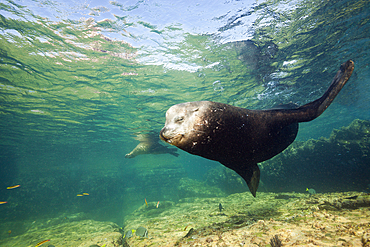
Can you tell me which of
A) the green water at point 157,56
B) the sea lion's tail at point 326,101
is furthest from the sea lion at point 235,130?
the green water at point 157,56

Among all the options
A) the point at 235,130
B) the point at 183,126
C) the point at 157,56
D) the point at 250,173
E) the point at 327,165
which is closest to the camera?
the point at 183,126

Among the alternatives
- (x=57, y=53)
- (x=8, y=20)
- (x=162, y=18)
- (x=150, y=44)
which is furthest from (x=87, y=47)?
(x=162, y=18)

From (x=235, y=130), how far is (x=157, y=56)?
941 cm

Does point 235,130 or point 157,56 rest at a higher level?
point 157,56

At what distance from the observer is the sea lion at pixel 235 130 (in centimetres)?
196

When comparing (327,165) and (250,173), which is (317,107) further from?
(327,165)

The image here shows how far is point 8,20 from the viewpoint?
710 cm

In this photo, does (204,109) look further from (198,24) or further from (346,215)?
(198,24)

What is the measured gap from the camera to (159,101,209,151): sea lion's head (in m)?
1.90

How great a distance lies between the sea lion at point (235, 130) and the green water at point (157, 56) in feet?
23.9

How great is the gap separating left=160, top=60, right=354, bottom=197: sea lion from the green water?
729 centimetres

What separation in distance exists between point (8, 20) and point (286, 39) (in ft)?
49.5

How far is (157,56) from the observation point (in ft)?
32.6

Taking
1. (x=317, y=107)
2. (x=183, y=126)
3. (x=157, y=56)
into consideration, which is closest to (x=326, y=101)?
(x=317, y=107)
